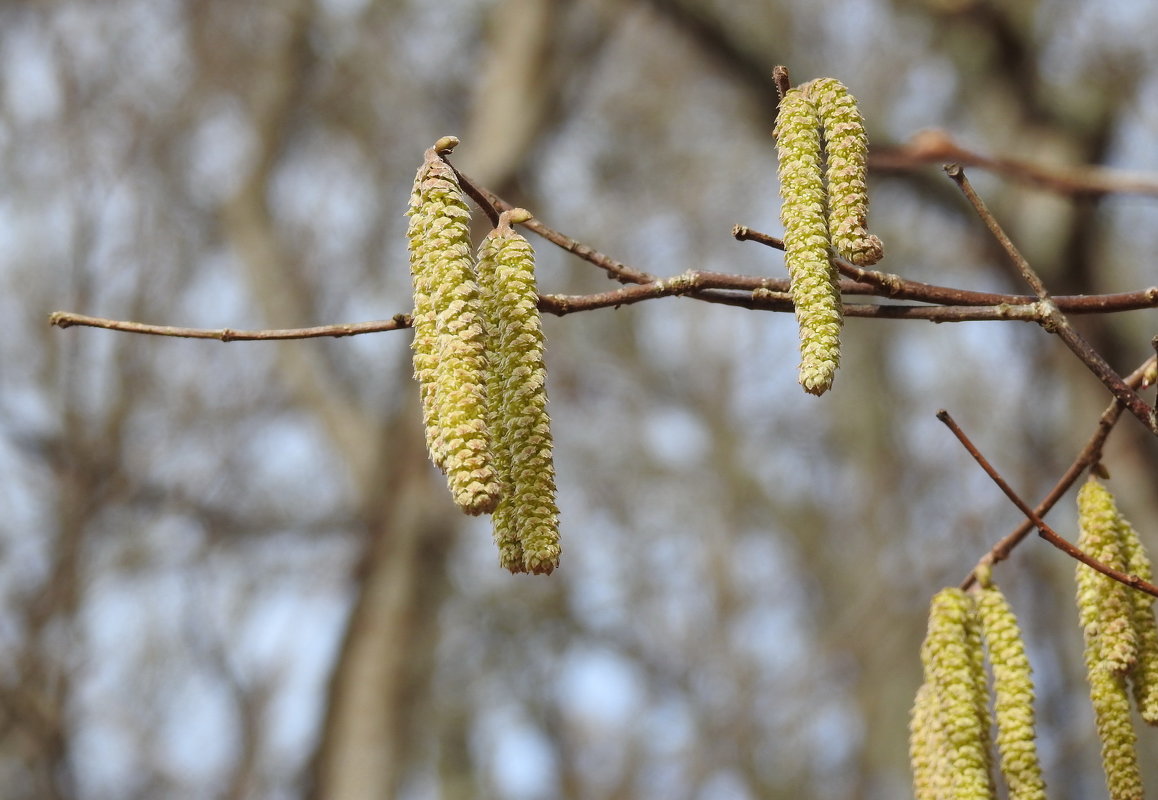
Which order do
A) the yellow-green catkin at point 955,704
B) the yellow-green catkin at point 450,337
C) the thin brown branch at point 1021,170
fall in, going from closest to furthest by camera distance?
the yellow-green catkin at point 450,337 → the yellow-green catkin at point 955,704 → the thin brown branch at point 1021,170

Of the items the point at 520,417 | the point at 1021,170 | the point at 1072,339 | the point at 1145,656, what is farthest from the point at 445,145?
the point at 1021,170

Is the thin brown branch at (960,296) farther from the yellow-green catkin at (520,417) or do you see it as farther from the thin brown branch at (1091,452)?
the yellow-green catkin at (520,417)

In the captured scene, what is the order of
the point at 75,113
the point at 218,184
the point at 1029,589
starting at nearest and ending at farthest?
the point at 75,113 < the point at 1029,589 < the point at 218,184

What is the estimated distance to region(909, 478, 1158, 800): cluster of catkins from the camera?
47.5 inches

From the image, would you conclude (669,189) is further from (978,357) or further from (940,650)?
(940,650)

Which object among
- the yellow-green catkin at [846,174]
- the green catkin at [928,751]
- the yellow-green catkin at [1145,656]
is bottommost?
the green catkin at [928,751]

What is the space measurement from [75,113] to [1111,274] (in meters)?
4.94

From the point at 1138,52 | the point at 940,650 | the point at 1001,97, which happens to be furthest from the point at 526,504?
the point at 1138,52

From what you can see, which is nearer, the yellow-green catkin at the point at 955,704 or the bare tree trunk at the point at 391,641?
the yellow-green catkin at the point at 955,704

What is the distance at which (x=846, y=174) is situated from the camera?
1097 mm

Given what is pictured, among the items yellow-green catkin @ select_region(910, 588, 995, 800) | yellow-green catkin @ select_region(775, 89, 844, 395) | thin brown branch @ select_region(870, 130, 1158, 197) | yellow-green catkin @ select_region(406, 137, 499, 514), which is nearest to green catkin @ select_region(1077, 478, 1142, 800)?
yellow-green catkin @ select_region(910, 588, 995, 800)

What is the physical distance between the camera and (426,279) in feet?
3.49

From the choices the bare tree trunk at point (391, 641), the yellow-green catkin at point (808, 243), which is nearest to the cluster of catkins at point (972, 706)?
the yellow-green catkin at point (808, 243)

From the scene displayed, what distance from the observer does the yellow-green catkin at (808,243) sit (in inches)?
40.1
